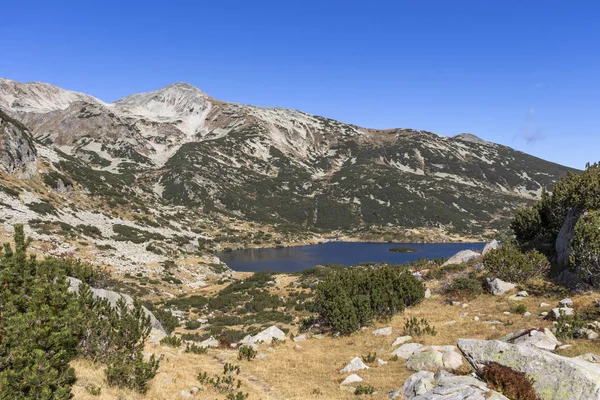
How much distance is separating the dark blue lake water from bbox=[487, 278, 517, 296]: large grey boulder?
202ft

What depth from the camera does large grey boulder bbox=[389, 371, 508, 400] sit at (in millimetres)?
8484

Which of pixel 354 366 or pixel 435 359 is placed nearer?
pixel 435 359

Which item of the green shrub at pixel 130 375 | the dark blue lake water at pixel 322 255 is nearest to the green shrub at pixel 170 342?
the green shrub at pixel 130 375

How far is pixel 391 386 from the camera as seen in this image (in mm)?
12336

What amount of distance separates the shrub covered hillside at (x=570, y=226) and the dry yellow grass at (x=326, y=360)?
215 centimetres

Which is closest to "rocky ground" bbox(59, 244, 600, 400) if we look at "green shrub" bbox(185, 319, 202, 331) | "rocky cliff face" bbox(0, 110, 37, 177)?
"green shrub" bbox(185, 319, 202, 331)

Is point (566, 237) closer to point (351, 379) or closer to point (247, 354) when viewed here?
point (351, 379)

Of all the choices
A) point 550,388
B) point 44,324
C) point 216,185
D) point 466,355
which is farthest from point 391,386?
point 216,185

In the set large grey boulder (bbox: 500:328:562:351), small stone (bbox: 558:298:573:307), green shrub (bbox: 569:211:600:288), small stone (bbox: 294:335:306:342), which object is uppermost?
green shrub (bbox: 569:211:600:288)

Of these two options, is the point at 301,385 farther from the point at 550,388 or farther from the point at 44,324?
the point at 44,324

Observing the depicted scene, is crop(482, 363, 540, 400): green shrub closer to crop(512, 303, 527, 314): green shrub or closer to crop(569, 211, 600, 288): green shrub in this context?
crop(512, 303, 527, 314): green shrub

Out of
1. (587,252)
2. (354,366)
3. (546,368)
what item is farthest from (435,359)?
(587,252)

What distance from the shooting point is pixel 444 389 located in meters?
9.27

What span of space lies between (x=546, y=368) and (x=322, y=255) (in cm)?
10132
